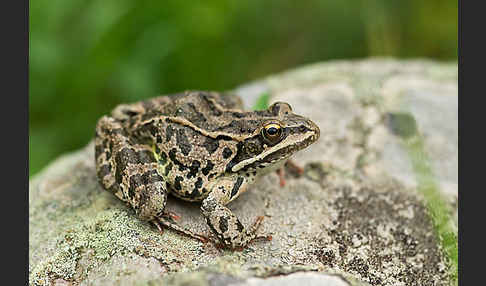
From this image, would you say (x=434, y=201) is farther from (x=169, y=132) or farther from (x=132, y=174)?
(x=132, y=174)

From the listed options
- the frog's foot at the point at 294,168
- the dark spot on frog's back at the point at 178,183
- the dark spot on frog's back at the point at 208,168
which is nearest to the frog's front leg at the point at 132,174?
the dark spot on frog's back at the point at 178,183

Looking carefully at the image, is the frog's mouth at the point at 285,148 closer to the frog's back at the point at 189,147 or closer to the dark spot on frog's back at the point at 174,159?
the frog's back at the point at 189,147

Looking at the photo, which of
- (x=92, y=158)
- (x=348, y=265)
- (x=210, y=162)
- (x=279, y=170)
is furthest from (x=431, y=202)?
(x=92, y=158)

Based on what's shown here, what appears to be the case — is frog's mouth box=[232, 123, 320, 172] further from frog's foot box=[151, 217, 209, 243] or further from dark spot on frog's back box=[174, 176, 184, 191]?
frog's foot box=[151, 217, 209, 243]

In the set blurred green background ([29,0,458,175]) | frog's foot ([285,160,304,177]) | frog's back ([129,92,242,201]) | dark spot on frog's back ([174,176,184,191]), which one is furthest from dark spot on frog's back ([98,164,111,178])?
blurred green background ([29,0,458,175])

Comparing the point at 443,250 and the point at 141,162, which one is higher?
the point at 141,162

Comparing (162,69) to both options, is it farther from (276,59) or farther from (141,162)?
(141,162)
